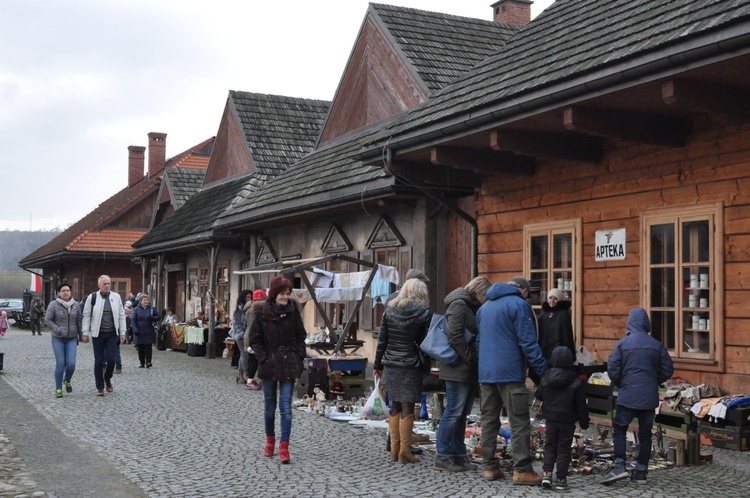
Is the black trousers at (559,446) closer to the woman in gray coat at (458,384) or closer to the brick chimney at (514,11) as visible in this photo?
the woman in gray coat at (458,384)

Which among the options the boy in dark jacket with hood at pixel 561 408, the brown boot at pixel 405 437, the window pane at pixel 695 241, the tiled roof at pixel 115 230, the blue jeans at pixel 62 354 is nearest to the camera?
the boy in dark jacket with hood at pixel 561 408

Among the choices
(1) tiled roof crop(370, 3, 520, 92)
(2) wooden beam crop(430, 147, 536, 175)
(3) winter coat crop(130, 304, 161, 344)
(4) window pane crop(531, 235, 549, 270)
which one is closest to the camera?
(2) wooden beam crop(430, 147, 536, 175)

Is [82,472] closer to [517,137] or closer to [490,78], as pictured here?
[517,137]

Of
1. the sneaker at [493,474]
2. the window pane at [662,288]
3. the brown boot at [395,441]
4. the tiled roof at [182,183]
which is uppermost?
the tiled roof at [182,183]

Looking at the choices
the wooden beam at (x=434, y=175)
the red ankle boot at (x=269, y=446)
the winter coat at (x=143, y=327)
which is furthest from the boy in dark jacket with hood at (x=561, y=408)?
the winter coat at (x=143, y=327)

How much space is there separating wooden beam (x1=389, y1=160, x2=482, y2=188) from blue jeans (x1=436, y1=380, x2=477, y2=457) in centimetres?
518

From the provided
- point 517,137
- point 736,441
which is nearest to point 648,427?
point 736,441

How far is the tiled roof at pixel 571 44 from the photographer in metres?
8.22

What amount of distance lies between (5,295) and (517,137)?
10157 centimetres

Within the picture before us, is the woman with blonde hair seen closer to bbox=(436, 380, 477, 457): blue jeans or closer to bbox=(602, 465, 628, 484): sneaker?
bbox=(436, 380, 477, 457): blue jeans

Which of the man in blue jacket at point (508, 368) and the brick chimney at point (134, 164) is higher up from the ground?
the brick chimney at point (134, 164)

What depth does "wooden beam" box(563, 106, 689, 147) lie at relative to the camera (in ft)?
31.2

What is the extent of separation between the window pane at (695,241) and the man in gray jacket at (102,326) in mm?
8008

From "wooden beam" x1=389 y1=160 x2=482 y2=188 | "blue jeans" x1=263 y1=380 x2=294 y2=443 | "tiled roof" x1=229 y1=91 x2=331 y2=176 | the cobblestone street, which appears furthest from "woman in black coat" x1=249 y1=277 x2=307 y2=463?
"tiled roof" x1=229 y1=91 x2=331 y2=176
